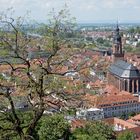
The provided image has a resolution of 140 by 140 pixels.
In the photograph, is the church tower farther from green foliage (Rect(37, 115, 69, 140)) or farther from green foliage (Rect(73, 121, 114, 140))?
green foliage (Rect(37, 115, 69, 140))

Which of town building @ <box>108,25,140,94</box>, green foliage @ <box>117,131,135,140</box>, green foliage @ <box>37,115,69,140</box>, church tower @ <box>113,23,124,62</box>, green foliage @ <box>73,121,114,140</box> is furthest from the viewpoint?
church tower @ <box>113,23,124,62</box>

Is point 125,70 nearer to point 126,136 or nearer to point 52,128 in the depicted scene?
point 126,136

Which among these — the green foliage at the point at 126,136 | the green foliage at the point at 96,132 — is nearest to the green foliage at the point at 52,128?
the green foliage at the point at 96,132

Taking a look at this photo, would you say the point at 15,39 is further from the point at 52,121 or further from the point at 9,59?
the point at 52,121

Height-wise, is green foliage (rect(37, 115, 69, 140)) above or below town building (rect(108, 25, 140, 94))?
above

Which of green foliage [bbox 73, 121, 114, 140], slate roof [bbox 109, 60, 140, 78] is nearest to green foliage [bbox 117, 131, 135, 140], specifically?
green foliage [bbox 73, 121, 114, 140]

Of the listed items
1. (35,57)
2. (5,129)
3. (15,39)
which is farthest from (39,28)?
(5,129)

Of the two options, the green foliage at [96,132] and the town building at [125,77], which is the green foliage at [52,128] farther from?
the town building at [125,77]
